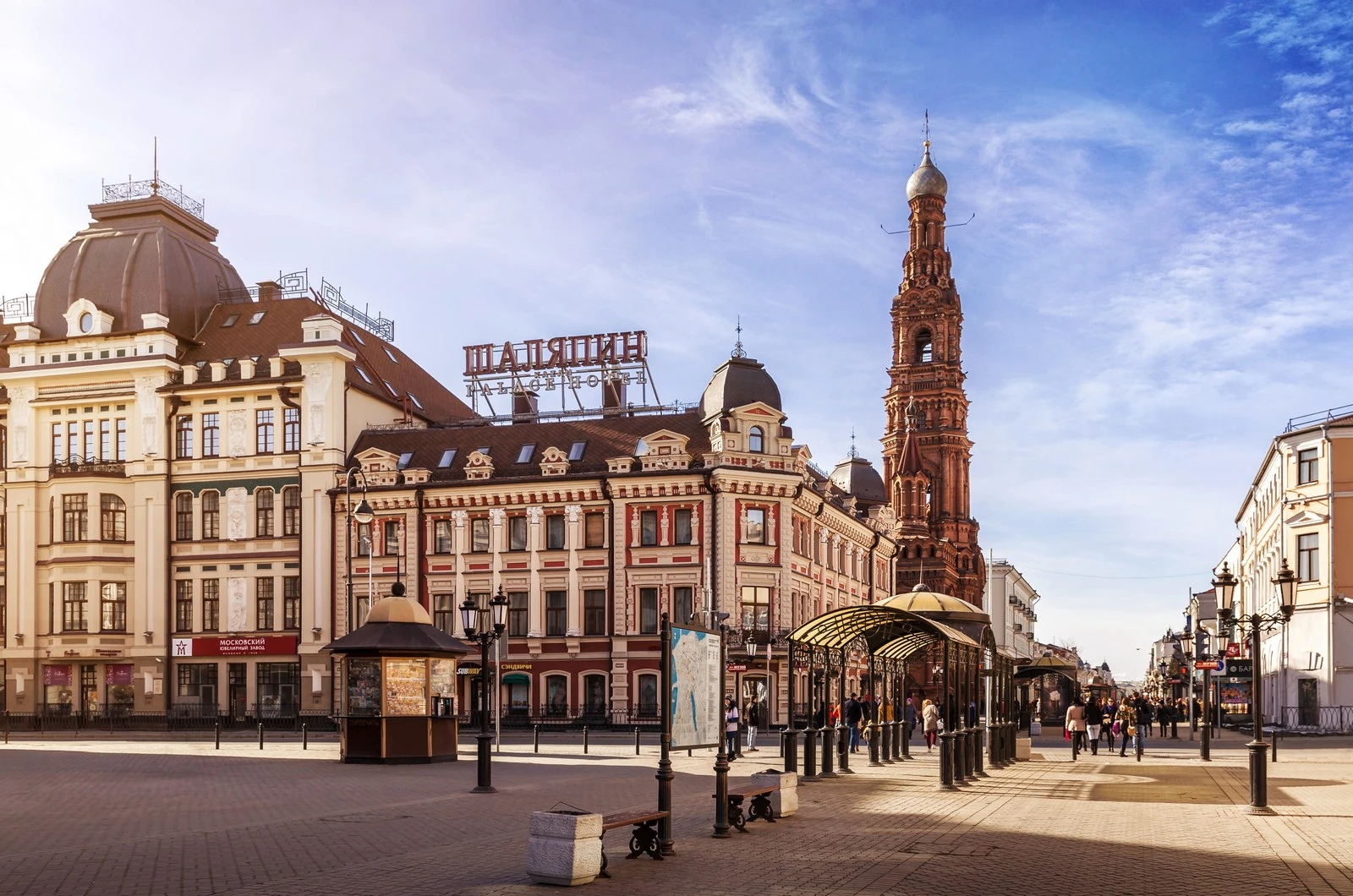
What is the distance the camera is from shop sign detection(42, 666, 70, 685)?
6138cm

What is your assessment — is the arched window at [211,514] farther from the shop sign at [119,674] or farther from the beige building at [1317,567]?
the beige building at [1317,567]

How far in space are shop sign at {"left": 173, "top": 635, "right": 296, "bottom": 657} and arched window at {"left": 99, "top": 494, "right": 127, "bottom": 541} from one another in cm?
551

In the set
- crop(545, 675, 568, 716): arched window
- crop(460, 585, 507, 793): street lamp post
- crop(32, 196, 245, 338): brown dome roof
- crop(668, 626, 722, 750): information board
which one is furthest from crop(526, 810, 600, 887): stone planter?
crop(32, 196, 245, 338): brown dome roof

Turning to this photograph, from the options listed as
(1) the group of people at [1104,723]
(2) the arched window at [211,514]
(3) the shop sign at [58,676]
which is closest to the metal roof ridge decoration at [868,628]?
(1) the group of people at [1104,723]

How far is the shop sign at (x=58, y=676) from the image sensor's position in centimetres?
6138

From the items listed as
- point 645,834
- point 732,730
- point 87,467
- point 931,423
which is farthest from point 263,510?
point 931,423

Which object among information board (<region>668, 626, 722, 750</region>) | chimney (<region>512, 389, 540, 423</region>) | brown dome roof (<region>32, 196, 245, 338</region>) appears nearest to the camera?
information board (<region>668, 626, 722, 750</region>)

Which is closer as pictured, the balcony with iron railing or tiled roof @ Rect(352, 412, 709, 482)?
tiled roof @ Rect(352, 412, 709, 482)

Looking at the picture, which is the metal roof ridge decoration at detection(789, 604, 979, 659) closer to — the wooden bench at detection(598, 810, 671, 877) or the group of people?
the group of people

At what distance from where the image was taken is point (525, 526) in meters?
59.5

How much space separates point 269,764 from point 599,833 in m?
20.8

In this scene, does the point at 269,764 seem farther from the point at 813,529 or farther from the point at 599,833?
the point at 813,529

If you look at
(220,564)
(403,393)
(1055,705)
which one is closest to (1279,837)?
(220,564)

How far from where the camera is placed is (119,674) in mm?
61344
